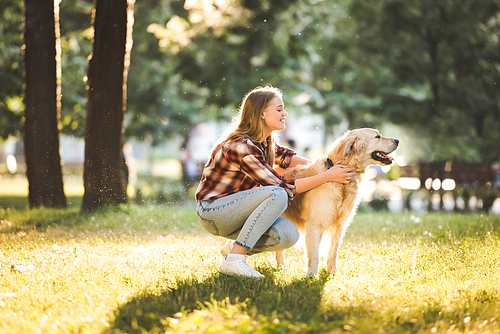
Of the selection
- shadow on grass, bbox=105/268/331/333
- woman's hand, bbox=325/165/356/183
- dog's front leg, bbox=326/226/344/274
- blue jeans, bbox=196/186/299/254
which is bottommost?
dog's front leg, bbox=326/226/344/274

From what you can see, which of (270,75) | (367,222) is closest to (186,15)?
(270,75)

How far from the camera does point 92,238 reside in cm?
595

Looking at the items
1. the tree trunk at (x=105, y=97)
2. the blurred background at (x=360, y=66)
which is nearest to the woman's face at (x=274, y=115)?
the tree trunk at (x=105, y=97)

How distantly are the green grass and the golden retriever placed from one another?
31cm

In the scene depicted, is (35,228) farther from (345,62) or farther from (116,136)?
(345,62)

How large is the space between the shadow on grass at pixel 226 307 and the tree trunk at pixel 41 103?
6.00 meters

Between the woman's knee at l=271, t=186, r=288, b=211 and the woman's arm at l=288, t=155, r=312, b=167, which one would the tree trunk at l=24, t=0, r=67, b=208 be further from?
the woman's knee at l=271, t=186, r=288, b=211

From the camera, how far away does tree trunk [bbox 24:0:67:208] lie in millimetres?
8492

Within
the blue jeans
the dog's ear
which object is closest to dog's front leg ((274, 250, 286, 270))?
the blue jeans

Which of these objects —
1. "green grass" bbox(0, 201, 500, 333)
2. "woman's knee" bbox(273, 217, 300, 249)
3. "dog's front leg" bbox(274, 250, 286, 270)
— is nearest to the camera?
"green grass" bbox(0, 201, 500, 333)

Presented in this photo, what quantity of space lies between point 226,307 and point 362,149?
2028mm

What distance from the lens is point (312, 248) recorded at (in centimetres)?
404

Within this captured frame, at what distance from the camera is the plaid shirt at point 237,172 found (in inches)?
149

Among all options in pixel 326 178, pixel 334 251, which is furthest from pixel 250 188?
pixel 334 251
